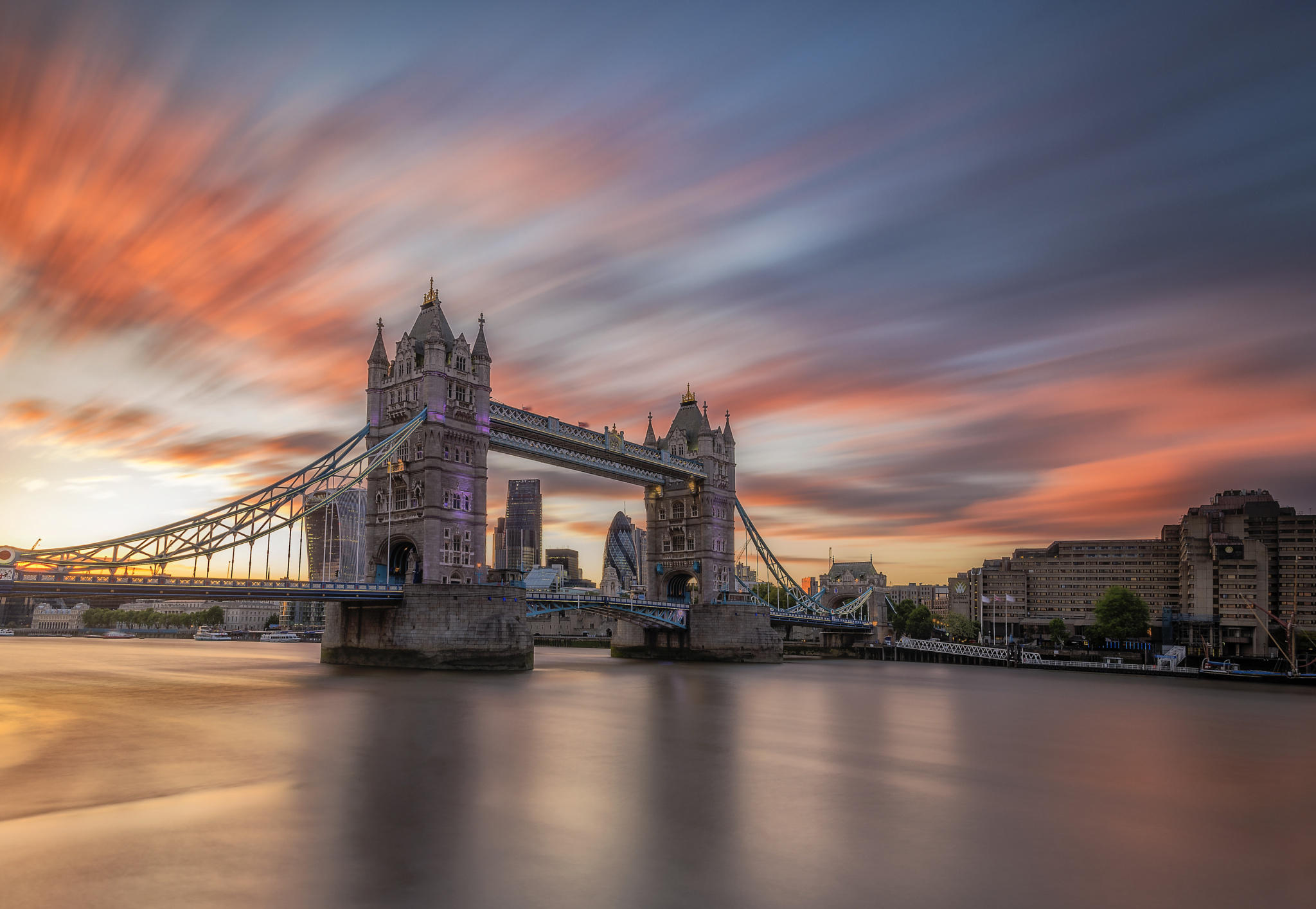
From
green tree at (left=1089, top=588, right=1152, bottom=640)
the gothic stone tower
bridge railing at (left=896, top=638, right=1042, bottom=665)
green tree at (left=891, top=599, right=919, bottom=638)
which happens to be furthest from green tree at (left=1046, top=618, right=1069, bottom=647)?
the gothic stone tower

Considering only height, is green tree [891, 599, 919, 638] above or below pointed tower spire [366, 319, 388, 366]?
below

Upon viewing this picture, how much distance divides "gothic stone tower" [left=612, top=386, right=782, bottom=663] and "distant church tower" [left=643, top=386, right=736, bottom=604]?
Answer: 0.06m

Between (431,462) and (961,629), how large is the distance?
12044 cm

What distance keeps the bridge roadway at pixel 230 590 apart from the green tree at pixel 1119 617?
7619 cm

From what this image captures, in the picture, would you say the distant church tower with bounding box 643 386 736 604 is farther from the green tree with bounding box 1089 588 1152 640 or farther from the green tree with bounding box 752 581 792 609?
the green tree with bounding box 1089 588 1152 640

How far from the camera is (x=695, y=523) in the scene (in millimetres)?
76750

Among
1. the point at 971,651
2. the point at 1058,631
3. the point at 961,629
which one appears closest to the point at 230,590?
the point at 971,651

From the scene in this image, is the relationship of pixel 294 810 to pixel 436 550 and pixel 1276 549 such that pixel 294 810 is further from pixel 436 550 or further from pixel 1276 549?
pixel 1276 549

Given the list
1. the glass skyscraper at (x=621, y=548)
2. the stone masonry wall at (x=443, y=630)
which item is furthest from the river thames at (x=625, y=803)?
the glass skyscraper at (x=621, y=548)

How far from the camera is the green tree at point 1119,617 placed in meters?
110

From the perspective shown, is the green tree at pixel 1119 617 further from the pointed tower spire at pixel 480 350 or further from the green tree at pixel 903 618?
the pointed tower spire at pixel 480 350

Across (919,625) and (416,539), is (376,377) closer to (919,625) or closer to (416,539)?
(416,539)

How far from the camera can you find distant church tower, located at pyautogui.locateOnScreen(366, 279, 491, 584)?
50.3m

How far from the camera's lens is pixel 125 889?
1248 centimetres
